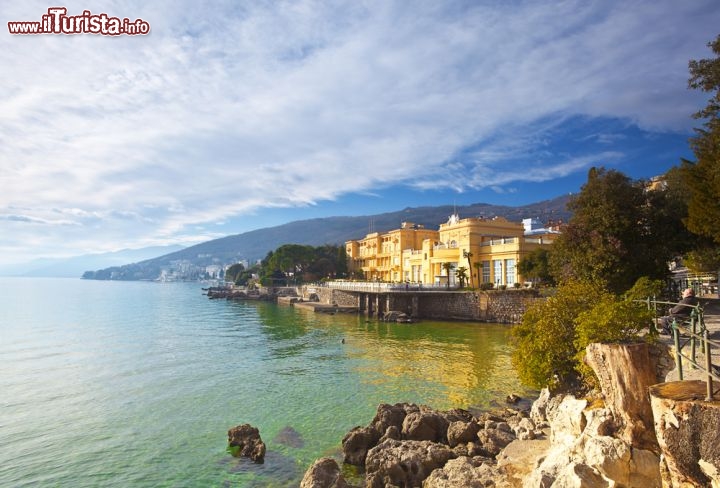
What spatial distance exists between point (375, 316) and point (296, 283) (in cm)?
4591

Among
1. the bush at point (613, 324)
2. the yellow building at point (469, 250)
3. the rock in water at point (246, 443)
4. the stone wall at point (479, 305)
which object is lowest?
the rock in water at point (246, 443)

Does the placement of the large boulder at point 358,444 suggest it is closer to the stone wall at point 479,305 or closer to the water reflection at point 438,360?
the water reflection at point 438,360

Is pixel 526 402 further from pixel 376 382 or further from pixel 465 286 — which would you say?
pixel 465 286

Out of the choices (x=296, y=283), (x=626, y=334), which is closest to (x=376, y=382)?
(x=626, y=334)

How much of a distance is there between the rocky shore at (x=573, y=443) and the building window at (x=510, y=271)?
32.7 metres

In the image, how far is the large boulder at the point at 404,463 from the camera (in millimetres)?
9898

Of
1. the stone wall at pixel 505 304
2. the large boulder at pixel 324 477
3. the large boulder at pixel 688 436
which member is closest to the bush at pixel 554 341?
the large boulder at pixel 324 477

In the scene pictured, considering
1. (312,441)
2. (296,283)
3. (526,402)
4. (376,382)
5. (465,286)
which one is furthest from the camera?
(296,283)

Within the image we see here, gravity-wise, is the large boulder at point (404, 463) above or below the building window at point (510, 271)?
below

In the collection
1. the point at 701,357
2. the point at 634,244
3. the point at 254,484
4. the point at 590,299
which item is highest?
the point at 634,244

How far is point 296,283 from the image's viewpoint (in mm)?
91562

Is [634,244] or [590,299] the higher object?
[634,244]

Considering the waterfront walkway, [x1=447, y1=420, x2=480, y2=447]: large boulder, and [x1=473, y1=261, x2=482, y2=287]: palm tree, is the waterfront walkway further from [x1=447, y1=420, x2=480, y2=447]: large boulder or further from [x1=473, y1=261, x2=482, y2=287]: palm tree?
[x1=473, y1=261, x2=482, y2=287]: palm tree

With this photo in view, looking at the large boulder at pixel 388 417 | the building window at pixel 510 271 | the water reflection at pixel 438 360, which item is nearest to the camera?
the large boulder at pixel 388 417
